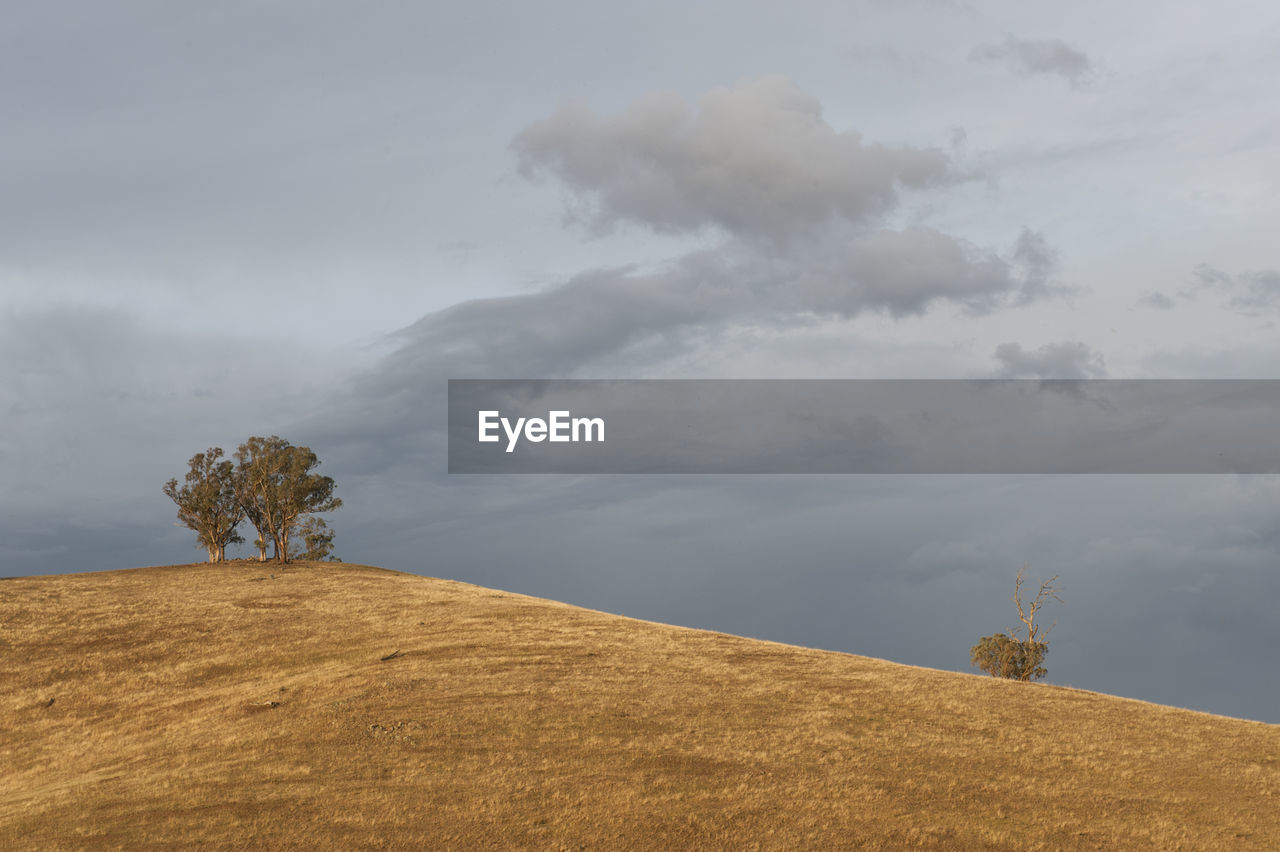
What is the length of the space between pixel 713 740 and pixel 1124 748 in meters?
15.4

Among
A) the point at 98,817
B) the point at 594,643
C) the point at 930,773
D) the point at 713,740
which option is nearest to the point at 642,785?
the point at 713,740

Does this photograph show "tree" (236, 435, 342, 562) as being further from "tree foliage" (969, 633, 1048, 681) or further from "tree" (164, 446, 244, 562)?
"tree foliage" (969, 633, 1048, 681)

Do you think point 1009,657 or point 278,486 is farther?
point 278,486

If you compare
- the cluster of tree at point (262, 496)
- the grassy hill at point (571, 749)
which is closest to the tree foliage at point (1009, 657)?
the grassy hill at point (571, 749)

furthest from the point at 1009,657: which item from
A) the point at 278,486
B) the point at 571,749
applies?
the point at 278,486

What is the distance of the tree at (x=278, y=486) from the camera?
9169 centimetres

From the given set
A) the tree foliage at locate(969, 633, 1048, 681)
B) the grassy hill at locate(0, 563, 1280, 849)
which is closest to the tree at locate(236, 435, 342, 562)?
the grassy hill at locate(0, 563, 1280, 849)

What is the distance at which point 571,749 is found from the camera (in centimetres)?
3186

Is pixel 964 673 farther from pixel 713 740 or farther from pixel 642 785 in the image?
pixel 642 785

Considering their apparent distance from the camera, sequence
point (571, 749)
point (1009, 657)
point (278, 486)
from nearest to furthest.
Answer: point (571, 749) < point (1009, 657) < point (278, 486)

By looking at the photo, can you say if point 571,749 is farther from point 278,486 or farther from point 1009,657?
point 278,486

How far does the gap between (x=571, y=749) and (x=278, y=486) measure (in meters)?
68.9

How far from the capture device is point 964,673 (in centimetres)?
5025

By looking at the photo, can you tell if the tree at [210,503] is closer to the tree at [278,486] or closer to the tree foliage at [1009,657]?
the tree at [278,486]
